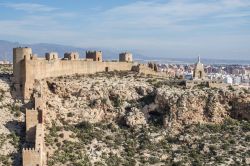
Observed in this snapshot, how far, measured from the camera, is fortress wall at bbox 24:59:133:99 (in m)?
45.4

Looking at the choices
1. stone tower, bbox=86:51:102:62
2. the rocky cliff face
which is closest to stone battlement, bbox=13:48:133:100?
stone tower, bbox=86:51:102:62

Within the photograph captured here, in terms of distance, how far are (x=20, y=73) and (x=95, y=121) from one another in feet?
23.0

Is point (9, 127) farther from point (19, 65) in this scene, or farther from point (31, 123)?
point (19, 65)

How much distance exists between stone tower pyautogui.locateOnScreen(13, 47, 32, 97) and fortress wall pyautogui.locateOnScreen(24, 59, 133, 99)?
0.40 meters

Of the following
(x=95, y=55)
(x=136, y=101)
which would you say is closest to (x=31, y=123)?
(x=136, y=101)

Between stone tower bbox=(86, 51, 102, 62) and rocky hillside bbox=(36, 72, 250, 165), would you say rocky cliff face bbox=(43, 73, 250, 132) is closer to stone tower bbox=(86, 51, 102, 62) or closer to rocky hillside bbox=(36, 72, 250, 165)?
rocky hillside bbox=(36, 72, 250, 165)

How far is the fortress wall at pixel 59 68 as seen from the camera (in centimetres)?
4544

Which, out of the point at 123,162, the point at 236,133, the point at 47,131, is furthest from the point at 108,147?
the point at 236,133

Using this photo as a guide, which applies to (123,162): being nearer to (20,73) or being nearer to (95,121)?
(95,121)

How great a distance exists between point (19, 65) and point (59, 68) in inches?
181

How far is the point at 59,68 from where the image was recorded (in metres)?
49.4

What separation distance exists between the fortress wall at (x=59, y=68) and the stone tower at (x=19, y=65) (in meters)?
0.40

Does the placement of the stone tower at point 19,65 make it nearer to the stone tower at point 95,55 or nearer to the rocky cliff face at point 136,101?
the rocky cliff face at point 136,101

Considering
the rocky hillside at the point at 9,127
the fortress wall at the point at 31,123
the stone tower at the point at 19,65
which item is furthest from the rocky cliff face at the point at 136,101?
the fortress wall at the point at 31,123
